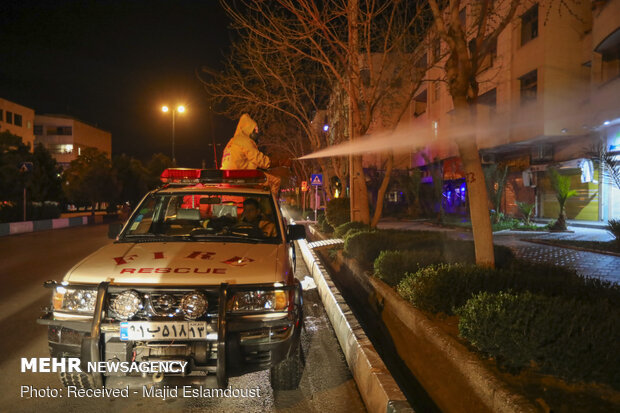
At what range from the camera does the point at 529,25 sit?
25.5m

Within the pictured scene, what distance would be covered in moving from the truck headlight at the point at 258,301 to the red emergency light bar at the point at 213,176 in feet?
7.37

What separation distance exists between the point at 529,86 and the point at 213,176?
78.4 ft

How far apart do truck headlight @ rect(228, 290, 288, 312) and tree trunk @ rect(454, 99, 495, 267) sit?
3955 millimetres

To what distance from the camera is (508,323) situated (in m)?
4.20

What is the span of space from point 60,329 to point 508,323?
12.1 ft

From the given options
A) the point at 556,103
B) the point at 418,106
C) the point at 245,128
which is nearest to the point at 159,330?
the point at 245,128

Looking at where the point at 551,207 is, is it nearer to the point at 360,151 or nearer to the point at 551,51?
the point at 551,51

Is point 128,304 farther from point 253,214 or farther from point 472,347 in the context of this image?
point 472,347

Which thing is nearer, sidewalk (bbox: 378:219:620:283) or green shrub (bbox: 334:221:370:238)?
sidewalk (bbox: 378:219:620:283)

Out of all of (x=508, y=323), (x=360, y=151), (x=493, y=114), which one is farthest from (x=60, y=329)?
(x=493, y=114)

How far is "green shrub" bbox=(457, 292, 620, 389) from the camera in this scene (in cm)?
372

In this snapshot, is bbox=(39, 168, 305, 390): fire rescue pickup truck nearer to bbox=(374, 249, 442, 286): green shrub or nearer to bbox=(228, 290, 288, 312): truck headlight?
bbox=(228, 290, 288, 312): truck headlight

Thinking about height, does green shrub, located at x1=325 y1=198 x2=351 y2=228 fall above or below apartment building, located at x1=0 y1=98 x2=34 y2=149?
below

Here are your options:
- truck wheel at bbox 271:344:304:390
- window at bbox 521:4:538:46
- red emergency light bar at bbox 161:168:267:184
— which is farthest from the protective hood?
window at bbox 521:4:538:46
